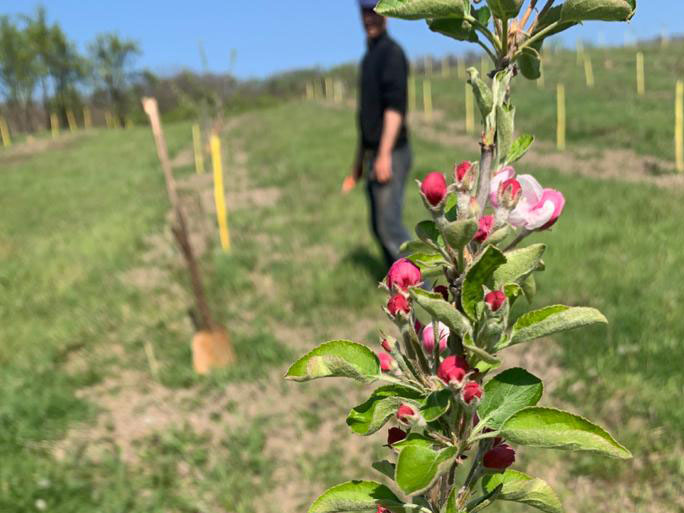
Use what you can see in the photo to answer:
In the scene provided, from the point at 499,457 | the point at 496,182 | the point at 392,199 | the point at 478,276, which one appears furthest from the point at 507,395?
the point at 392,199

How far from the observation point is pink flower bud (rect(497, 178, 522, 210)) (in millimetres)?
730

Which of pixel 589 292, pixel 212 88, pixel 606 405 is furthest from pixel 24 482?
pixel 212 88

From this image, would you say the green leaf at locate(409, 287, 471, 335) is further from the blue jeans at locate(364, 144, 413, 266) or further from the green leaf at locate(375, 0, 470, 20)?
the blue jeans at locate(364, 144, 413, 266)

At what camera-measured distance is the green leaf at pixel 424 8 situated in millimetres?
731

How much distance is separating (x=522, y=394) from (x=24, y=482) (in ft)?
10.4

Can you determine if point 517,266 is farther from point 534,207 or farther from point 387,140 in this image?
point 387,140

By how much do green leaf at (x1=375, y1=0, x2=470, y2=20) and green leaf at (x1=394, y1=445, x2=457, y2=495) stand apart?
57 centimetres

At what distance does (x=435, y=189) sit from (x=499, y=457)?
0.39 metres

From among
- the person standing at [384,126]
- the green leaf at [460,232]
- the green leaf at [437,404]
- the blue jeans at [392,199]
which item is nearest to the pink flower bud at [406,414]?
the green leaf at [437,404]

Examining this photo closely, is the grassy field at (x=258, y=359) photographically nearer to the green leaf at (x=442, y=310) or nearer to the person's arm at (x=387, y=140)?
the person's arm at (x=387, y=140)

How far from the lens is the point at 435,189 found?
2.29 ft

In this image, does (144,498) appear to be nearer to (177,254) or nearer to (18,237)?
(177,254)

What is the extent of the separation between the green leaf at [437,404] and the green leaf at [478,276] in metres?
0.11

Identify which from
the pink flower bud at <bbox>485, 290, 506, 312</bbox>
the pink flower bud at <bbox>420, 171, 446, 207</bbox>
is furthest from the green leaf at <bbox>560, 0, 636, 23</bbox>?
the pink flower bud at <bbox>485, 290, 506, 312</bbox>
